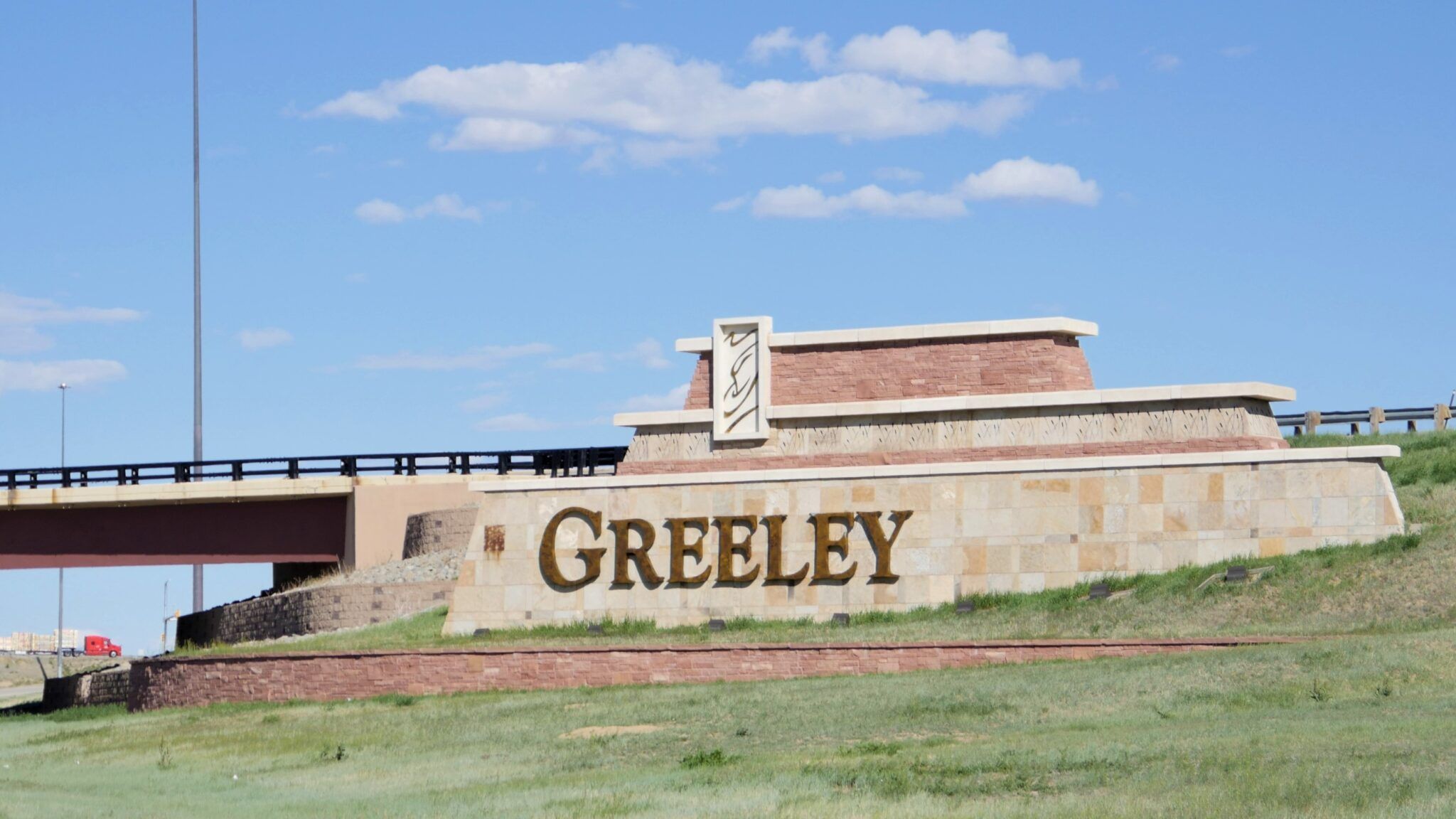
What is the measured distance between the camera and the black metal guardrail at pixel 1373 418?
48.5 m

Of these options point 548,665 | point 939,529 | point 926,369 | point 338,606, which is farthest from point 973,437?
point 338,606

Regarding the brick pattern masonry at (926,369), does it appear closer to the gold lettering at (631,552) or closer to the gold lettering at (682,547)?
the gold lettering at (682,547)

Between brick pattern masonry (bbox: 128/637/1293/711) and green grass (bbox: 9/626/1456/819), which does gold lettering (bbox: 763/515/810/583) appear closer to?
brick pattern masonry (bbox: 128/637/1293/711)

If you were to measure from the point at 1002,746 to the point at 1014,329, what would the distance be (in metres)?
17.1

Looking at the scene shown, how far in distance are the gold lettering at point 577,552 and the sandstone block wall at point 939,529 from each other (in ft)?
0.36

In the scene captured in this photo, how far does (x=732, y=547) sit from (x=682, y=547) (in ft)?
3.47

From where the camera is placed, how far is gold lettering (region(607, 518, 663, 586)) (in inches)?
1505

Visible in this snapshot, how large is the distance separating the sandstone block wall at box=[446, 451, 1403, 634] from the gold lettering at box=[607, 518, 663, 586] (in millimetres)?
92

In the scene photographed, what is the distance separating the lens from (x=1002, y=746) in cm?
2141

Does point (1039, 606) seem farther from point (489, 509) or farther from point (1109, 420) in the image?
point (489, 509)

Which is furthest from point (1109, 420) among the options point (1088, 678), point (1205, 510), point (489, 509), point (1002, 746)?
point (1002, 746)

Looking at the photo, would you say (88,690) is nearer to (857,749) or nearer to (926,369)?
(926,369)

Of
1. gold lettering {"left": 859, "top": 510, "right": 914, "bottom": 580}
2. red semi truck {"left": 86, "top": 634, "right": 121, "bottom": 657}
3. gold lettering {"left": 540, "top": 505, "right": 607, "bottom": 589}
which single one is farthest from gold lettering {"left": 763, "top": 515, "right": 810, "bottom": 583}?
red semi truck {"left": 86, "top": 634, "right": 121, "bottom": 657}

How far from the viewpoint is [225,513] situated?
174 ft
